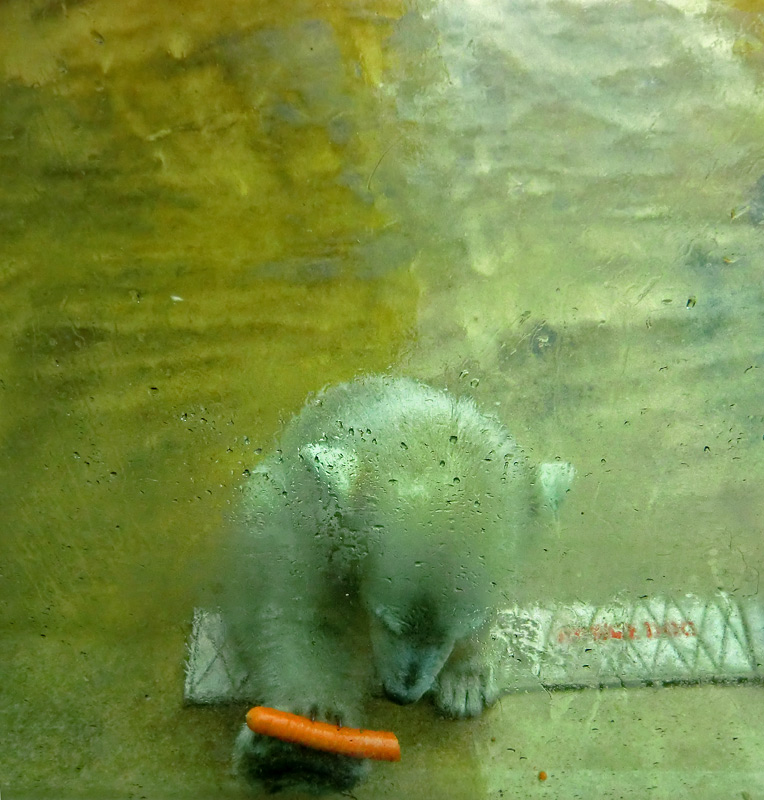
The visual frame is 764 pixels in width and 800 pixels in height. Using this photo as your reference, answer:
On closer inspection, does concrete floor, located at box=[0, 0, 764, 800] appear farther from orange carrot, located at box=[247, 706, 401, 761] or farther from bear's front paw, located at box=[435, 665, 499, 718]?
orange carrot, located at box=[247, 706, 401, 761]

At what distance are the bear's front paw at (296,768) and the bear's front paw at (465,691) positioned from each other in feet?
1.17

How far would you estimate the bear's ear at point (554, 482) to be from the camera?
294 cm

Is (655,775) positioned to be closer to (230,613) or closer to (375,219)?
(230,613)

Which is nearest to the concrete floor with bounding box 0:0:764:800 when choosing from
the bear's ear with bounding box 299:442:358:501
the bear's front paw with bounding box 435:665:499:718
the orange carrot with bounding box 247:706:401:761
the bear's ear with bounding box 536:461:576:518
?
the bear's ear with bounding box 536:461:576:518

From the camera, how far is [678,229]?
3.15 meters

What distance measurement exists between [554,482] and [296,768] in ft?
4.72


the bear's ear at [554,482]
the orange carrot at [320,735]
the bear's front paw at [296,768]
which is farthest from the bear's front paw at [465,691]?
the bear's ear at [554,482]

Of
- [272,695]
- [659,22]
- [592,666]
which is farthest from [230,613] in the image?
[659,22]

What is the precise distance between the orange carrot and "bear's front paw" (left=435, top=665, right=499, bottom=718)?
9.5 inches

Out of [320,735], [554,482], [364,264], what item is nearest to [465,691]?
[320,735]

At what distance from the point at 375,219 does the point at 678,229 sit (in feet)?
4.29

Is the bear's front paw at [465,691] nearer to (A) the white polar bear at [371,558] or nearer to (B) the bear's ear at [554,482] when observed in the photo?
(A) the white polar bear at [371,558]

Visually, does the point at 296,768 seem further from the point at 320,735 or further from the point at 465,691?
the point at 465,691

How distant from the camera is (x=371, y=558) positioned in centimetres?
271
